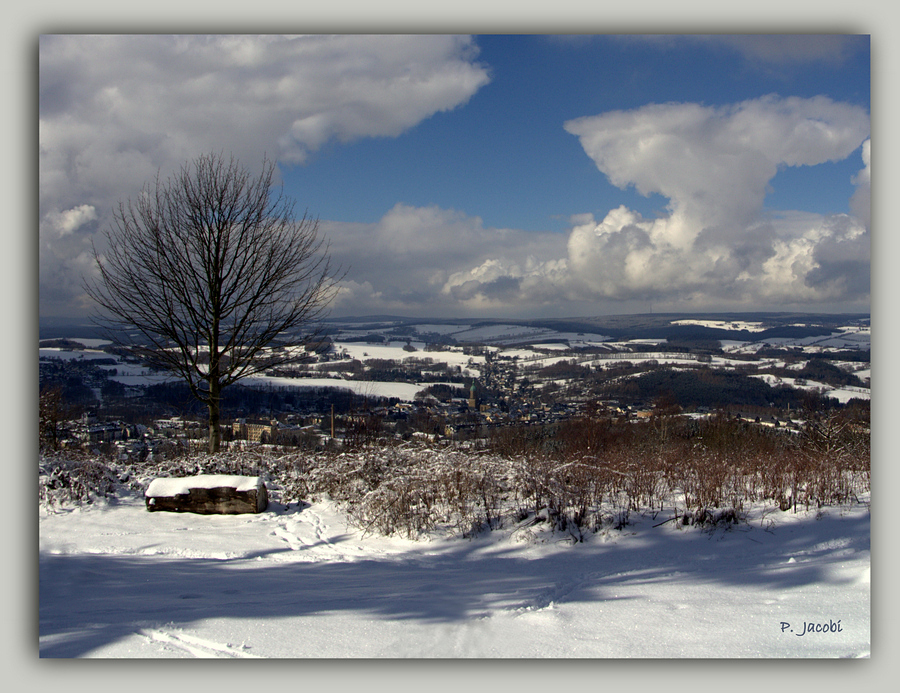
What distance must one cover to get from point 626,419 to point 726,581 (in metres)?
4.68

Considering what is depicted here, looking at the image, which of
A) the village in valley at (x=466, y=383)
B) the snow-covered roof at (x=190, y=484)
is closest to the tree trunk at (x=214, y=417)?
the village in valley at (x=466, y=383)

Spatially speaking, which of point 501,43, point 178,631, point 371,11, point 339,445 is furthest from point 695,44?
point 339,445

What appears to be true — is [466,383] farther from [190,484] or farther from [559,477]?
[190,484]

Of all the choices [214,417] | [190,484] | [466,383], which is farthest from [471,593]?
[466,383]

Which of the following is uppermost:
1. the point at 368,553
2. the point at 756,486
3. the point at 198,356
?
the point at 198,356

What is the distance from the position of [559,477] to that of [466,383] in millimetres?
5110

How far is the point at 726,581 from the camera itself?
4164 mm

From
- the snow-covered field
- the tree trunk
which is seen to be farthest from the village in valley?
the snow-covered field

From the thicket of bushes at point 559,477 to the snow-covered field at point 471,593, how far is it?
0.92 feet

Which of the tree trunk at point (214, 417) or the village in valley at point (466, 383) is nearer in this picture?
the village in valley at point (466, 383)

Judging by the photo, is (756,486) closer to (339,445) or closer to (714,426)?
(714,426)

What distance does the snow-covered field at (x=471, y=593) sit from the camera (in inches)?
135

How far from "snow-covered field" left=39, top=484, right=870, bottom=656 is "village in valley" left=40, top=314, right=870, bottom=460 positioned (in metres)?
1.73

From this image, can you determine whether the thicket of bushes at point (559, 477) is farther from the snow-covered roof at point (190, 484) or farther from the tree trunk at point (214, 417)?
the snow-covered roof at point (190, 484)
